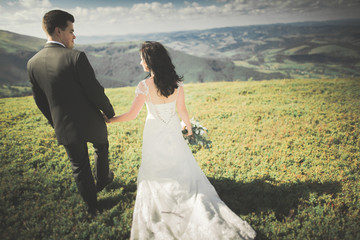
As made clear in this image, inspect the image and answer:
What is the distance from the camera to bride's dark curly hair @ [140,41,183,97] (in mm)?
4109

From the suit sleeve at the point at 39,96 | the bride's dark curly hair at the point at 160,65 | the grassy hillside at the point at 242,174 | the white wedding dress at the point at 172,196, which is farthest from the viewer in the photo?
the grassy hillside at the point at 242,174

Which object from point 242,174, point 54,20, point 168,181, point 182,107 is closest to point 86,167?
point 168,181

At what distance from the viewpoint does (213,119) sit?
11.5 m

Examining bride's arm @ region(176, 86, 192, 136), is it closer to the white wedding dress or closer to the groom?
the white wedding dress

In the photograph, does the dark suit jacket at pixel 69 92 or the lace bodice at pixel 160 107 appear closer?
the dark suit jacket at pixel 69 92

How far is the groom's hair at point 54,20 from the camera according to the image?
3.47m

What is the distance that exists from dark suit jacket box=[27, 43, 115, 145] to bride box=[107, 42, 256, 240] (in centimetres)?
55

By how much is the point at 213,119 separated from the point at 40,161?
9.19 meters

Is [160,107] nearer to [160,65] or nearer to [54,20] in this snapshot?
[160,65]

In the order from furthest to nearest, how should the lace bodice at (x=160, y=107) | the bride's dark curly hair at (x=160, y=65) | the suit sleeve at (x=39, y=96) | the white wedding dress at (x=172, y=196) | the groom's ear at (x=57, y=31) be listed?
the lace bodice at (x=160, y=107) < the bride's dark curly hair at (x=160, y=65) < the white wedding dress at (x=172, y=196) < the suit sleeve at (x=39, y=96) < the groom's ear at (x=57, y=31)

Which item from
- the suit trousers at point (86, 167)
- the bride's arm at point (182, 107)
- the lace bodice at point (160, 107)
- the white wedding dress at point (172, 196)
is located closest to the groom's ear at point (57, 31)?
the white wedding dress at point (172, 196)

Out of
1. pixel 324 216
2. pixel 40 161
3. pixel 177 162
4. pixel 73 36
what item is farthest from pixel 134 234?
pixel 40 161

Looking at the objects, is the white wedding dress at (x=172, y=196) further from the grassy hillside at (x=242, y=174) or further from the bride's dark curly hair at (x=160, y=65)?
the grassy hillside at (x=242, y=174)

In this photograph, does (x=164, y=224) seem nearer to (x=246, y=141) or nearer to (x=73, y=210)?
(x=73, y=210)
